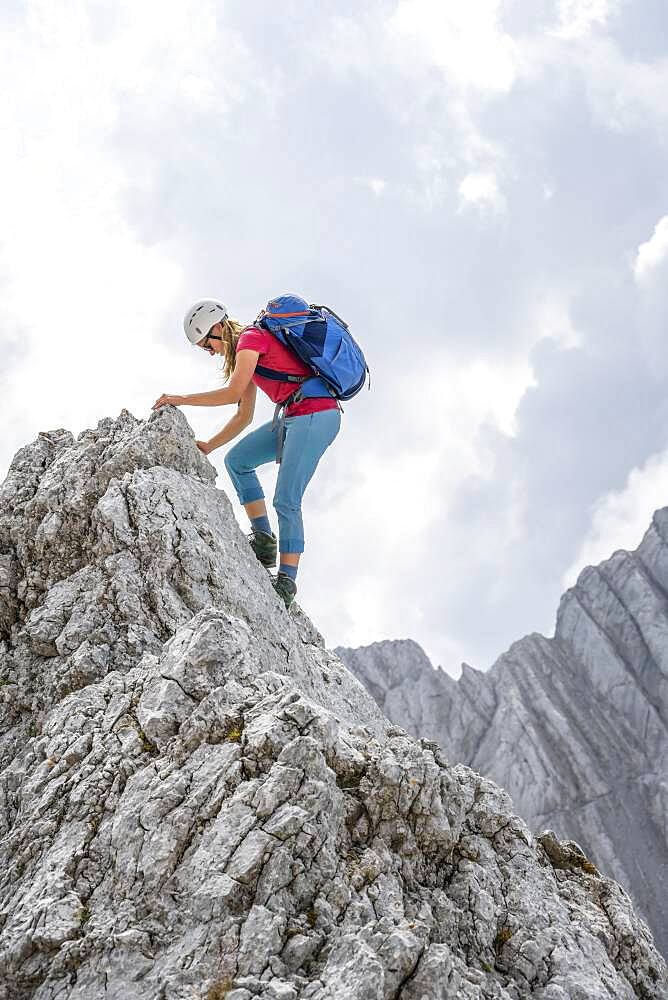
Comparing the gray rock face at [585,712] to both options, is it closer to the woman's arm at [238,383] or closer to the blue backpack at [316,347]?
the blue backpack at [316,347]

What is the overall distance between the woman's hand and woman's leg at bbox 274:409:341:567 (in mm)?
1702

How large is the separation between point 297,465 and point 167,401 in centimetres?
229

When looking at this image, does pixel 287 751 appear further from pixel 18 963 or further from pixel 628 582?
pixel 628 582

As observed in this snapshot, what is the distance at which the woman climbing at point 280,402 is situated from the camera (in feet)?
33.4

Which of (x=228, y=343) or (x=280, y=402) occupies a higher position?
(x=228, y=343)

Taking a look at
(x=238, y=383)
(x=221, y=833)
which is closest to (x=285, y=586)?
(x=238, y=383)

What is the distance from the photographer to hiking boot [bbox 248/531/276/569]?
38.0 feet

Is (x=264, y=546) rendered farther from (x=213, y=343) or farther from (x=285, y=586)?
(x=213, y=343)

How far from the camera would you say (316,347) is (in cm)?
1028

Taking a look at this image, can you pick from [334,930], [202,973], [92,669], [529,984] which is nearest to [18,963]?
[202,973]

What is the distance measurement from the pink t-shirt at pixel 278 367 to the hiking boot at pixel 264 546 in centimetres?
220

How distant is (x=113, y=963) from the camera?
5059 millimetres

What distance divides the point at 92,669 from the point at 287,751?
126 inches

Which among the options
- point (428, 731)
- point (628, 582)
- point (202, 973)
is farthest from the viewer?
point (628, 582)
